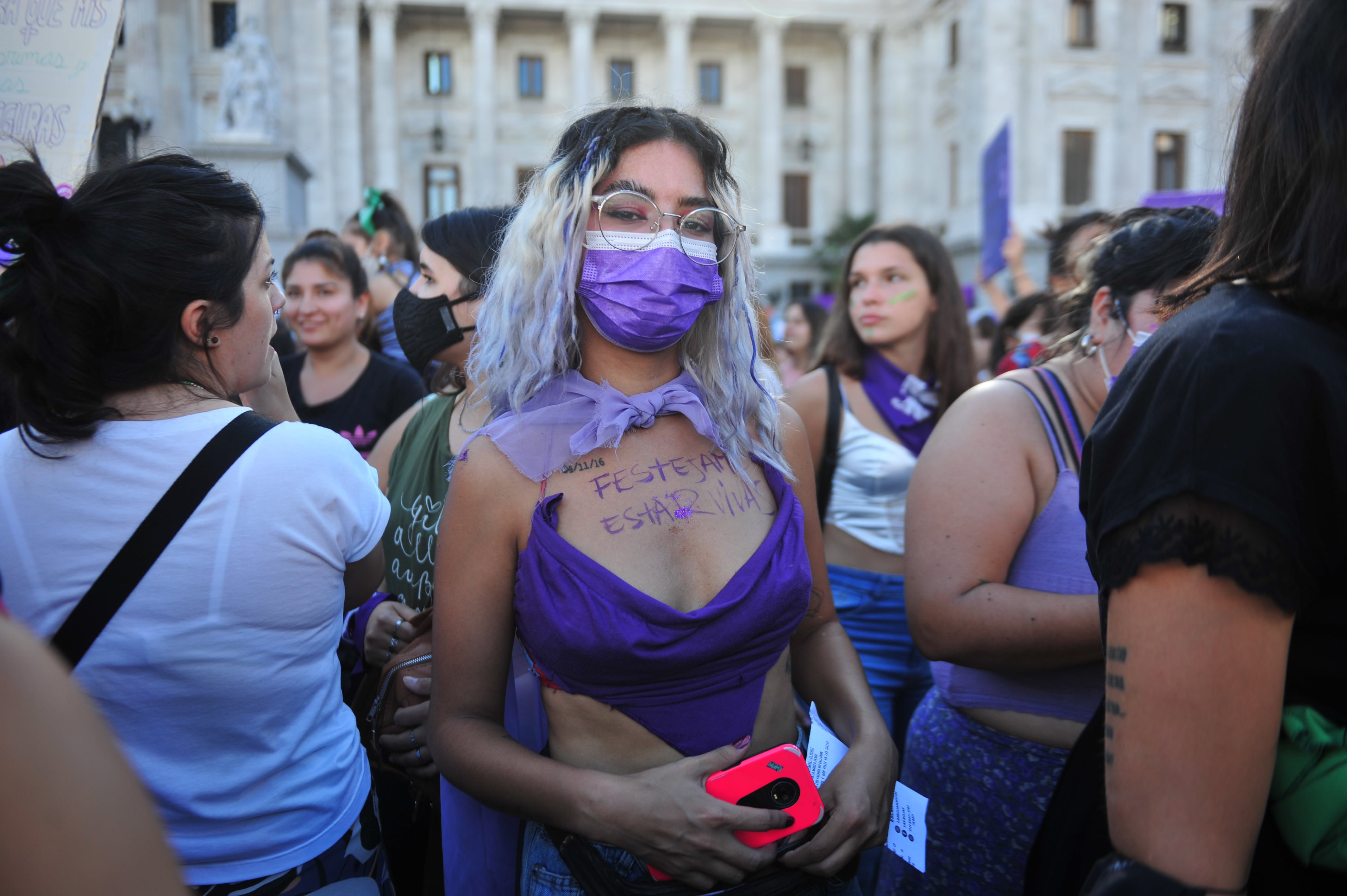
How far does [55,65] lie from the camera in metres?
2.38

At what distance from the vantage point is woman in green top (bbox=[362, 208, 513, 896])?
220 cm

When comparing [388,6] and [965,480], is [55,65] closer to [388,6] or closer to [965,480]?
[965,480]

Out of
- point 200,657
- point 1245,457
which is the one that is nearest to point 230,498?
point 200,657

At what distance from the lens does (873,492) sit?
3266mm

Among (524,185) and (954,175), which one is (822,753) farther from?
(954,175)

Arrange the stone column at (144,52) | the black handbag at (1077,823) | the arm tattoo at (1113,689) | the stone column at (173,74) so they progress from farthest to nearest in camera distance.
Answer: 1. the stone column at (173,74)
2. the stone column at (144,52)
3. the black handbag at (1077,823)
4. the arm tattoo at (1113,689)

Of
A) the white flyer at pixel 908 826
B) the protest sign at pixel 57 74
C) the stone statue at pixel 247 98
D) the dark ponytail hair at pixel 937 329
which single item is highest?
the stone statue at pixel 247 98

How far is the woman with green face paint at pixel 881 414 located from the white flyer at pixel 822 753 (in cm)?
142

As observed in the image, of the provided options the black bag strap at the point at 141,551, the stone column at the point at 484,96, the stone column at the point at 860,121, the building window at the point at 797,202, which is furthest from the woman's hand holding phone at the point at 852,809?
the building window at the point at 797,202

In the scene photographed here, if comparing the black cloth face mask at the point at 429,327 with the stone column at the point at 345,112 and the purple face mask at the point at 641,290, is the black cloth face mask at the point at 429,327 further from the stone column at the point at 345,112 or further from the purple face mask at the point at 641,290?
the stone column at the point at 345,112

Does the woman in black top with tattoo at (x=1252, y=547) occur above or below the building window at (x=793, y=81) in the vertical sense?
below

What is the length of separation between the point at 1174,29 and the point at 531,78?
23.8m

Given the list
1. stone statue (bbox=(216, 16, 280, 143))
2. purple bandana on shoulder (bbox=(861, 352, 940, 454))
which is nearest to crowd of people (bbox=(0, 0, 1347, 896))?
purple bandana on shoulder (bbox=(861, 352, 940, 454))

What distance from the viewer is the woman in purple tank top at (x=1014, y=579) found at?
1969 millimetres
